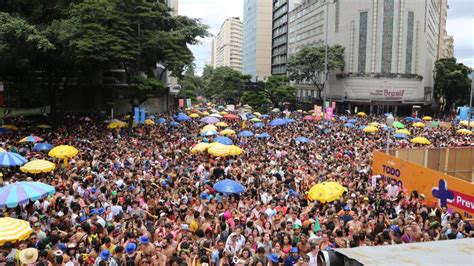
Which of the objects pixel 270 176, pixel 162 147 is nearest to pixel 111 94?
pixel 162 147

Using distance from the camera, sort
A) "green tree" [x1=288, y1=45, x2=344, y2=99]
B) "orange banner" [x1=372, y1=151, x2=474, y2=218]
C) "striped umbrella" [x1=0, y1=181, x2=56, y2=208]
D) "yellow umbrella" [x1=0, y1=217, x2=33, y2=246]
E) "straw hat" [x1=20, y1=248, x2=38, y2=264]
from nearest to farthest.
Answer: "straw hat" [x1=20, y1=248, x2=38, y2=264] → "yellow umbrella" [x1=0, y1=217, x2=33, y2=246] → "striped umbrella" [x1=0, y1=181, x2=56, y2=208] → "orange banner" [x1=372, y1=151, x2=474, y2=218] → "green tree" [x1=288, y1=45, x2=344, y2=99]

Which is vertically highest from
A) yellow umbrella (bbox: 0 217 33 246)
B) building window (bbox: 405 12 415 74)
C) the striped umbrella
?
building window (bbox: 405 12 415 74)

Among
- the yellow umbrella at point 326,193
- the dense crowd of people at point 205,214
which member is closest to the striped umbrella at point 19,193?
the dense crowd of people at point 205,214

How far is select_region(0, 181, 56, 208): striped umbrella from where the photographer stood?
10.2 meters

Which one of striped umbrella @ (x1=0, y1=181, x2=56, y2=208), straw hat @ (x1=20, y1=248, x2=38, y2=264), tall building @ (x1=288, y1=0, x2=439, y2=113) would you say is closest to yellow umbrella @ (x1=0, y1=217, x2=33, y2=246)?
straw hat @ (x1=20, y1=248, x2=38, y2=264)

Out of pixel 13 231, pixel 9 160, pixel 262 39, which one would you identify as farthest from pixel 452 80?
pixel 13 231

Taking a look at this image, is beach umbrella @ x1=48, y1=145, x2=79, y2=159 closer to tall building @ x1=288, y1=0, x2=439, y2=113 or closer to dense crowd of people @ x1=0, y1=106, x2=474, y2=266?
dense crowd of people @ x1=0, y1=106, x2=474, y2=266

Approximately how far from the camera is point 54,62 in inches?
1146

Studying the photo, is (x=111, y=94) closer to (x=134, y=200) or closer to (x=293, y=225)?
(x=134, y=200)

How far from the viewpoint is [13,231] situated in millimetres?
8164

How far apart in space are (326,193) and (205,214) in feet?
11.8

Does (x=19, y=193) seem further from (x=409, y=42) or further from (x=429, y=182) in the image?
(x=409, y=42)

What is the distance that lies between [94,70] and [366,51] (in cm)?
3868

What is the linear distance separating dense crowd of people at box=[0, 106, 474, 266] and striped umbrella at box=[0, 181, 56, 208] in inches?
20.8
